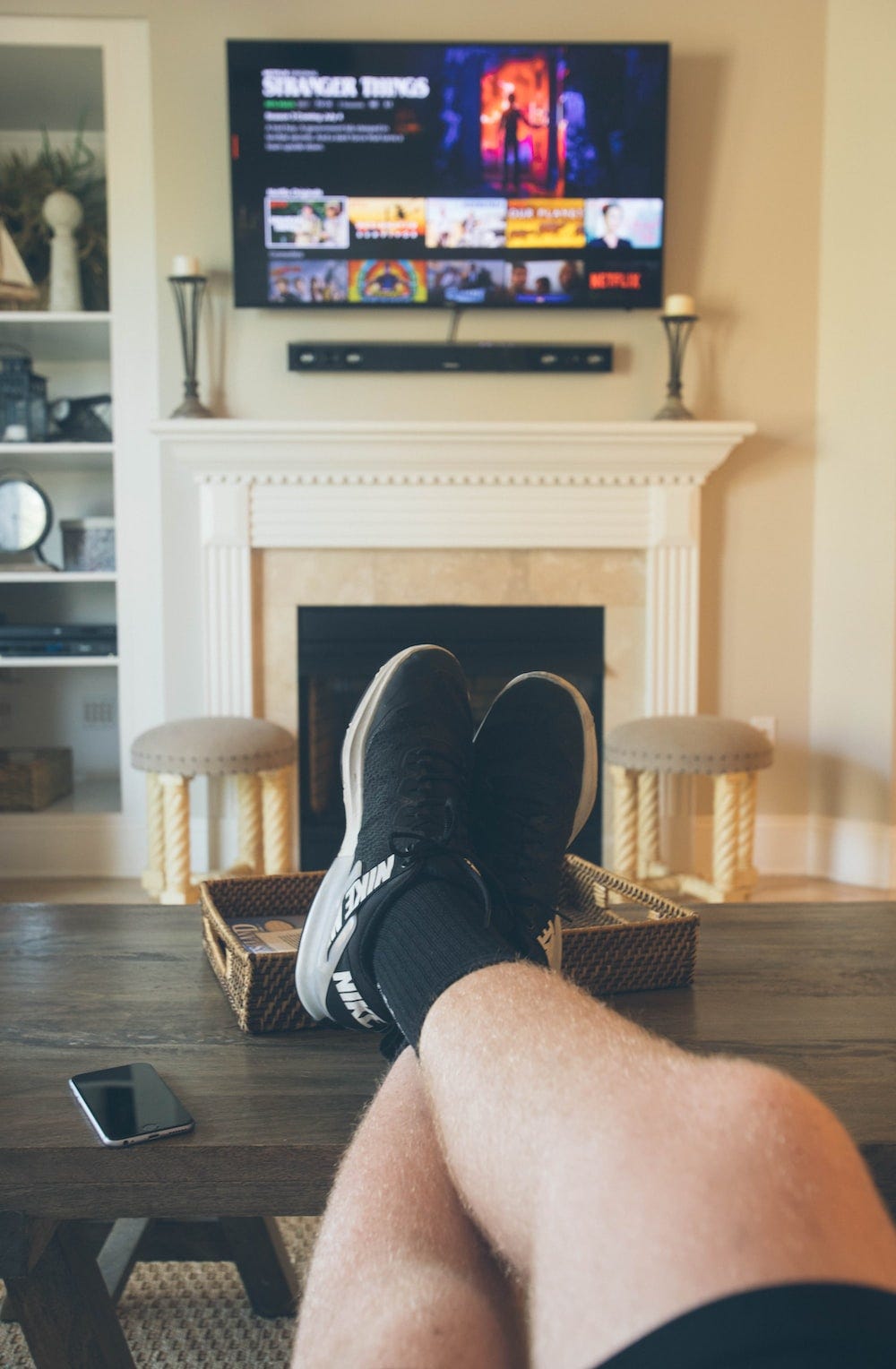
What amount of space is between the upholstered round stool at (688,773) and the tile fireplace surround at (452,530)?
12.2 inches

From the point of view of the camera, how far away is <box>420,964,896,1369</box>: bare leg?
407 mm

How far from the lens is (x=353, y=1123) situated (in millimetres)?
776

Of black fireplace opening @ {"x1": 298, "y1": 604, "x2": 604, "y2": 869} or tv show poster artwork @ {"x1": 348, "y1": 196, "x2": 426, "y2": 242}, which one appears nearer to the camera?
tv show poster artwork @ {"x1": 348, "y1": 196, "x2": 426, "y2": 242}

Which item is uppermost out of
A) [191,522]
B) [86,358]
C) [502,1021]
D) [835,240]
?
[835,240]

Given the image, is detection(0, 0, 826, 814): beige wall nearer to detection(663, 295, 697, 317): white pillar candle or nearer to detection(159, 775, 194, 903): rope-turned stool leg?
Result: detection(663, 295, 697, 317): white pillar candle

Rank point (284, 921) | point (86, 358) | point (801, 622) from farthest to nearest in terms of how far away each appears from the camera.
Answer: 1. point (86, 358)
2. point (801, 622)
3. point (284, 921)

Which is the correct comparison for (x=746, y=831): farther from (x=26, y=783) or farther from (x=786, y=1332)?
(x=786, y=1332)

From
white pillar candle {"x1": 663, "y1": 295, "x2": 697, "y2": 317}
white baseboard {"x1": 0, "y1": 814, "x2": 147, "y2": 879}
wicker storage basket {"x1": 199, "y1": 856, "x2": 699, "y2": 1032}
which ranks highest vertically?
white pillar candle {"x1": 663, "y1": 295, "x2": 697, "y2": 317}

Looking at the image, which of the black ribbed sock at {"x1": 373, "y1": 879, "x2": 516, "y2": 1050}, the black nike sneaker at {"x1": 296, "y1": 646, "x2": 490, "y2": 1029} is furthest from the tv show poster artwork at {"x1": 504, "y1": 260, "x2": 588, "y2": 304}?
the black ribbed sock at {"x1": 373, "y1": 879, "x2": 516, "y2": 1050}

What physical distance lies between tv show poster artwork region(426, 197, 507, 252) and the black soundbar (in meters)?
0.24

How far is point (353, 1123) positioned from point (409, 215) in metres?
2.45

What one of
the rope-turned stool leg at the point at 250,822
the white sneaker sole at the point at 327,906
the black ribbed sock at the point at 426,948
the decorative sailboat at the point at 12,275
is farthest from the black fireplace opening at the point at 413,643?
the black ribbed sock at the point at 426,948

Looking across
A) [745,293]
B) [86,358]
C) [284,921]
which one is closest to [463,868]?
[284,921]

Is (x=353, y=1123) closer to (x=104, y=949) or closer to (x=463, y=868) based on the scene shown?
(x=463, y=868)
